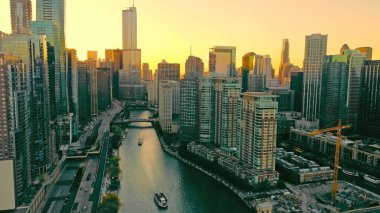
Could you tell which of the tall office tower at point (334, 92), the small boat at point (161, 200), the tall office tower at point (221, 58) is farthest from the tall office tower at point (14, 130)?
the tall office tower at point (221, 58)

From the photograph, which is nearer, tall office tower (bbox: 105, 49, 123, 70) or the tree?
the tree

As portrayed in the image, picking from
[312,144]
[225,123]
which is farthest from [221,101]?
[312,144]

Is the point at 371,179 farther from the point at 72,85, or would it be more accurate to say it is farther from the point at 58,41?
the point at 72,85

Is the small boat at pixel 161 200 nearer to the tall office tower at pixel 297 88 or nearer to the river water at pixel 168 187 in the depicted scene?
the river water at pixel 168 187

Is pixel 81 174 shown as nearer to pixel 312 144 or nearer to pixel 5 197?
pixel 5 197

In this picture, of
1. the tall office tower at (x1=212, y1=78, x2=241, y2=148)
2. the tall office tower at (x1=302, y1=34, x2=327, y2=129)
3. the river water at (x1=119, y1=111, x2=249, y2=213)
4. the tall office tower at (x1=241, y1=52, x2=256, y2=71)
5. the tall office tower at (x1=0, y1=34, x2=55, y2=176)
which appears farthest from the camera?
the tall office tower at (x1=241, y1=52, x2=256, y2=71)

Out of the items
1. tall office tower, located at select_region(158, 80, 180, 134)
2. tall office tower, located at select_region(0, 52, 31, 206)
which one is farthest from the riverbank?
tall office tower, located at select_region(0, 52, 31, 206)

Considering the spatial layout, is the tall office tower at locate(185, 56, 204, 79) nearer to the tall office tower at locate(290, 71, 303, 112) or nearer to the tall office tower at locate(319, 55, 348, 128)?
the tall office tower at locate(290, 71, 303, 112)
